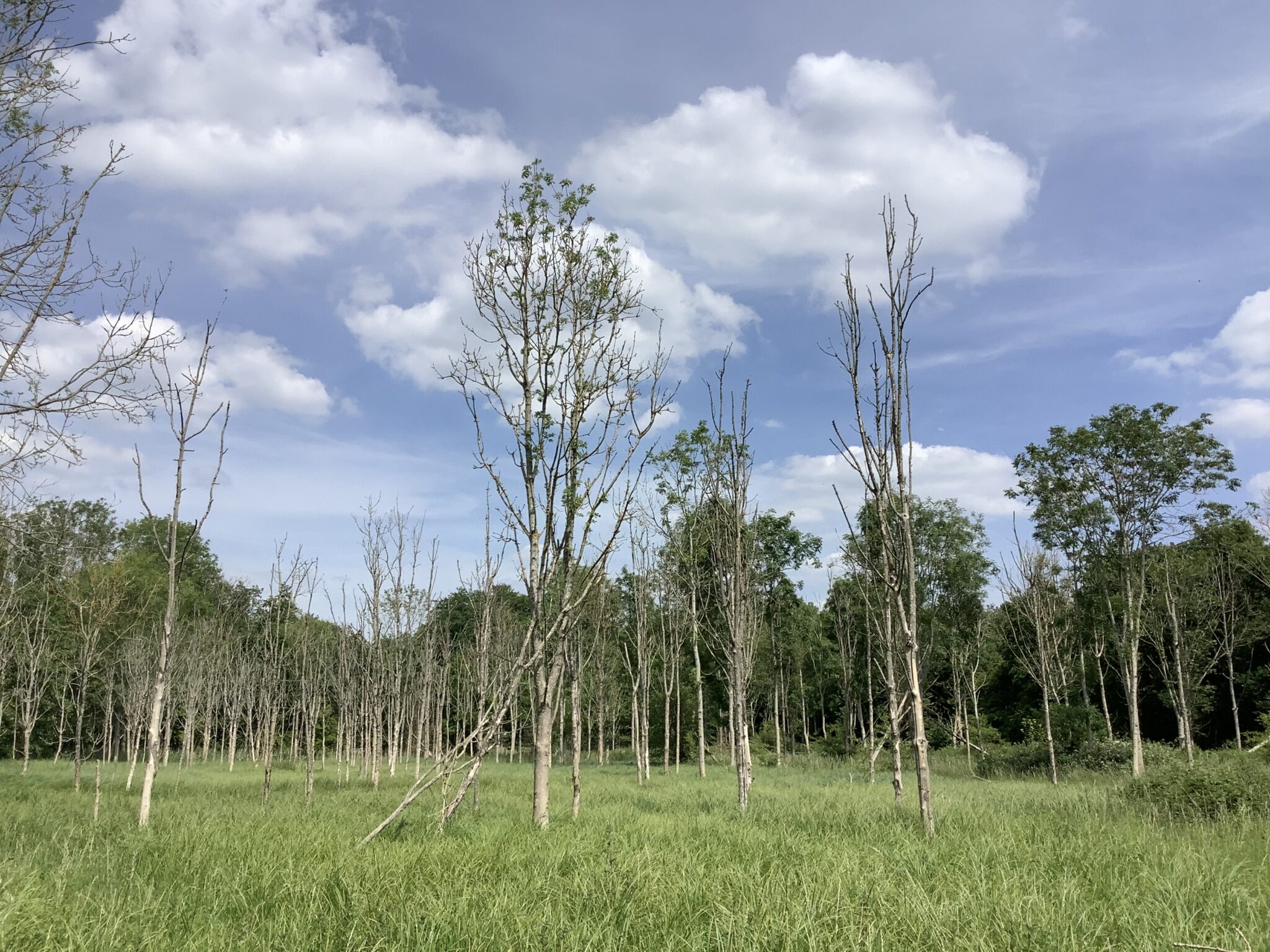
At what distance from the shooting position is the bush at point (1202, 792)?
895 centimetres

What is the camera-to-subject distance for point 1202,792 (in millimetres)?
9445

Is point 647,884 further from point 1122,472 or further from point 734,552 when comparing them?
point 1122,472

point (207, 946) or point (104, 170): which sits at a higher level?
point (104, 170)

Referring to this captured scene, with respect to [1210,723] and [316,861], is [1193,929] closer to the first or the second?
[316,861]

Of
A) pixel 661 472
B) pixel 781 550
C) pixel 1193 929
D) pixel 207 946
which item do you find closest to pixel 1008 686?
pixel 781 550

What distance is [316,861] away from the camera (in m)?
5.29

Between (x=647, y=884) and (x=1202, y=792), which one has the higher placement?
(x=647, y=884)

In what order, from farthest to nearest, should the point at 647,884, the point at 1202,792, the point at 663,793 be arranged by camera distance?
the point at 663,793 < the point at 1202,792 < the point at 647,884

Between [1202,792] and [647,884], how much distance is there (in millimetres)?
9006

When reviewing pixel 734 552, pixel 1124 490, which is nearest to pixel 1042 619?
pixel 1124 490

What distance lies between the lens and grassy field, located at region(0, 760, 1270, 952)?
373cm

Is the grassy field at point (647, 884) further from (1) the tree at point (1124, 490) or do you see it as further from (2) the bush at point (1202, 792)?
(1) the tree at point (1124, 490)

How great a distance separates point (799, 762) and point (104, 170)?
27.0 m

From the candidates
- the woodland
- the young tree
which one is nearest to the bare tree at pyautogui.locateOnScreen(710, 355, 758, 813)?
the woodland
